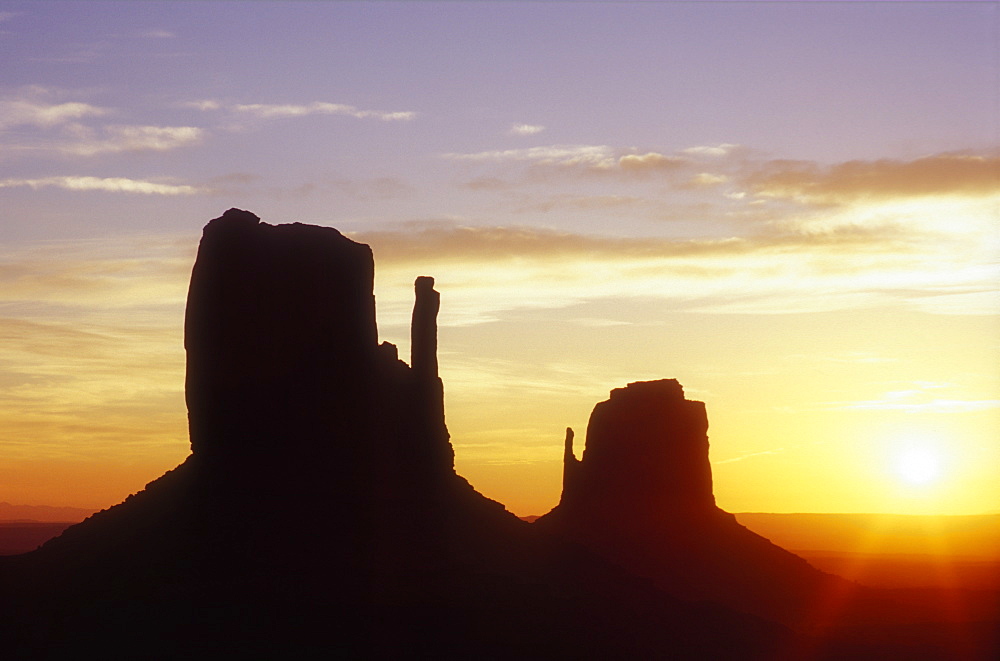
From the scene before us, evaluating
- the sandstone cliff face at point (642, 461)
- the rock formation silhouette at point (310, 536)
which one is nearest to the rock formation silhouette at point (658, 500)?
the sandstone cliff face at point (642, 461)

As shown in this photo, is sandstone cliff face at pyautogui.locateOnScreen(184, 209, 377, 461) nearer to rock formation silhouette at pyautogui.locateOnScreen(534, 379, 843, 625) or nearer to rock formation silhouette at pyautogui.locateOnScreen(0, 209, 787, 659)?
rock formation silhouette at pyautogui.locateOnScreen(0, 209, 787, 659)

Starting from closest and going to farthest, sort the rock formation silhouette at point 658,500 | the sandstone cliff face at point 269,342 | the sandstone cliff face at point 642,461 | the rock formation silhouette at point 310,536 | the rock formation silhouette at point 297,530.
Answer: the rock formation silhouette at point 297,530
the rock formation silhouette at point 310,536
the sandstone cliff face at point 269,342
the rock formation silhouette at point 658,500
the sandstone cliff face at point 642,461

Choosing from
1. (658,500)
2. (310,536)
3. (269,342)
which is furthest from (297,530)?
(658,500)

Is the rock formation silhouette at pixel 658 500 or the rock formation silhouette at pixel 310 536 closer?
the rock formation silhouette at pixel 310 536

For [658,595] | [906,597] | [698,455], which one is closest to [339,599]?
[658,595]

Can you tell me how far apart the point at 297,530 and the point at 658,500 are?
7040 centimetres

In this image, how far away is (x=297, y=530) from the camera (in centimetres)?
6016

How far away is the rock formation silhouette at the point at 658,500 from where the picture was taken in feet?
382

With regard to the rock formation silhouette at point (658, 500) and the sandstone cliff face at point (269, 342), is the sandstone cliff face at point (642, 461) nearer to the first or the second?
the rock formation silhouette at point (658, 500)

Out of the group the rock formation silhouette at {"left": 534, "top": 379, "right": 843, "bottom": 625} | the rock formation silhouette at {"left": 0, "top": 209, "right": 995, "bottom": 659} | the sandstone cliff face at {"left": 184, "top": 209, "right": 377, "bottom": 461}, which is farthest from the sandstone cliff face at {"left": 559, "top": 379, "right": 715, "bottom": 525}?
the sandstone cliff face at {"left": 184, "top": 209, "right": 377, "bottom": 461}

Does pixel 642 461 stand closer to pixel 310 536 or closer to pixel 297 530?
pixel 310 536

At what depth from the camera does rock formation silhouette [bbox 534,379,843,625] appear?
382 feet

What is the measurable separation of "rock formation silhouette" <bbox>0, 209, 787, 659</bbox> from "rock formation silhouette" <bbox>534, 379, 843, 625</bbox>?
155 feet

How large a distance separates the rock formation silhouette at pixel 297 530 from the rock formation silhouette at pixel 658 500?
47233mm
